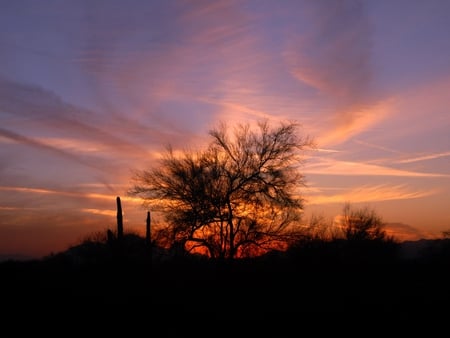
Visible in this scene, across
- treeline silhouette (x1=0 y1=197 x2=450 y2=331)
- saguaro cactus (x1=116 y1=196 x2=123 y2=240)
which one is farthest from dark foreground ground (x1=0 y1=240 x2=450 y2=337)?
saguaro cactus (x1=116 y1=196 x2=123 y2=240)

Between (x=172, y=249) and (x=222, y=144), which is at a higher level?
(x=222, y=144)

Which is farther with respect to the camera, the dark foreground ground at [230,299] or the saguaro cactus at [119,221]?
the saguaro cactus at [119,221]

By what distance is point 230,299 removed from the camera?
19328mm

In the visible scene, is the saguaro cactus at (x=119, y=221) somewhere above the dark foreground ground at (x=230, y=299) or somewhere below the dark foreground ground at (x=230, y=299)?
above

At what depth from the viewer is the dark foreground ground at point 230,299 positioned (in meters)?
15.1

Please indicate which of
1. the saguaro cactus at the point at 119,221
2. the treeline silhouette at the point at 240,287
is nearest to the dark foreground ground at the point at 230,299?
the treeline silhouette at the point at 240,287

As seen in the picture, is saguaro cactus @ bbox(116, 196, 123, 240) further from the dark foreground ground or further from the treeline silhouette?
the dark foreground ground

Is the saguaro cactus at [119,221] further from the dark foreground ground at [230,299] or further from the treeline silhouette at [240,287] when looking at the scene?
the dark foreground ground at [230,299]

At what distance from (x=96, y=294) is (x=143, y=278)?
4.37 meters

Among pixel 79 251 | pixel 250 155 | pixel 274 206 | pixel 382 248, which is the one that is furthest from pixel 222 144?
pixel 382 248

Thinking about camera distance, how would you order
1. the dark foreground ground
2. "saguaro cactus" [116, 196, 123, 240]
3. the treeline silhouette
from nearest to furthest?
the dark foreground ground < the treeline silhouette < "saguaro cactus" [116, 196, 123, 240]

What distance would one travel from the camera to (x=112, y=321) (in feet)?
53.0

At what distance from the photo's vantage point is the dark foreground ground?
15.1 m

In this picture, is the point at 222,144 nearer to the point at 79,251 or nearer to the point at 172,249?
the point at 172,249
